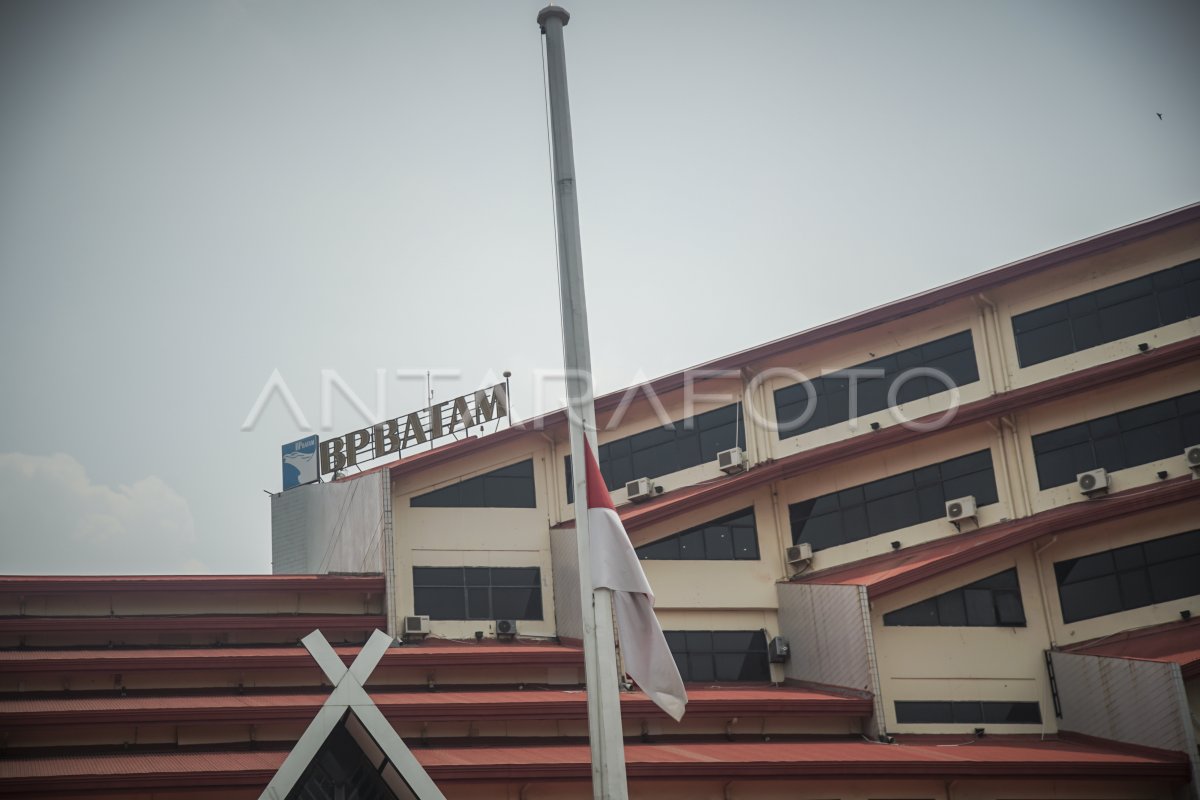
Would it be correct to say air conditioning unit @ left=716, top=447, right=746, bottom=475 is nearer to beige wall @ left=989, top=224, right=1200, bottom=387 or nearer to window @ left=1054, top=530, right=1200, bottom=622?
beige wall @ left=989, top=224, right=1200, bottom=387

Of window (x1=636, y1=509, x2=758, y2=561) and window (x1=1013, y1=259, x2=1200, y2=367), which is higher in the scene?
window (x1=1013, y1=259, x2=1200, y2=367)

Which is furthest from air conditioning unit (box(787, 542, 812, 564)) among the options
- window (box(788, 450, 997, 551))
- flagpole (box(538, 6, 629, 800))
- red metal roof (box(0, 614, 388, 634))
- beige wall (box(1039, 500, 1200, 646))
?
flagpole (box(538, 6, 629, 800))

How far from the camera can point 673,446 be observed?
33.7 meters

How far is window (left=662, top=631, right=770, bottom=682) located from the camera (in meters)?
30.8

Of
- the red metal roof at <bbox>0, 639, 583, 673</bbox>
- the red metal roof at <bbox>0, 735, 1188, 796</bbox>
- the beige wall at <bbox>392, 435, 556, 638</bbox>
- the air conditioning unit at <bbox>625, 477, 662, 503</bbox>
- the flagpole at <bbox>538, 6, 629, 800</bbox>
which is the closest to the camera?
the flagpole at <bbox>538, 6, 629, 800</bbox>

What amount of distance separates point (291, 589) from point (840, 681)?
42.1 feet

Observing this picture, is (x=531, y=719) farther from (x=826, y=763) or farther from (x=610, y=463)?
(x=610, y=463)

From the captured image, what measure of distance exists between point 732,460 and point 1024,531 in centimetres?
728

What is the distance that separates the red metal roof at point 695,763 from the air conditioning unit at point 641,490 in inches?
291

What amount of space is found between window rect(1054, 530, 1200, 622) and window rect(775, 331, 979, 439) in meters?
5.35

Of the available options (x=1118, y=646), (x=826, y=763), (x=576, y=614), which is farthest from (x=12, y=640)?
(x=1118, y=646)

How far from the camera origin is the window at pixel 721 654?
101ft

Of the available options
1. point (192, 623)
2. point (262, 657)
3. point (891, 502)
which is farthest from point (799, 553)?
point (192, 623)

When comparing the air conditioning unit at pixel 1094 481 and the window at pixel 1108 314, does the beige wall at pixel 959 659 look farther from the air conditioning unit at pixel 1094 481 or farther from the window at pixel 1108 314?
the window at pixel 1108 314
